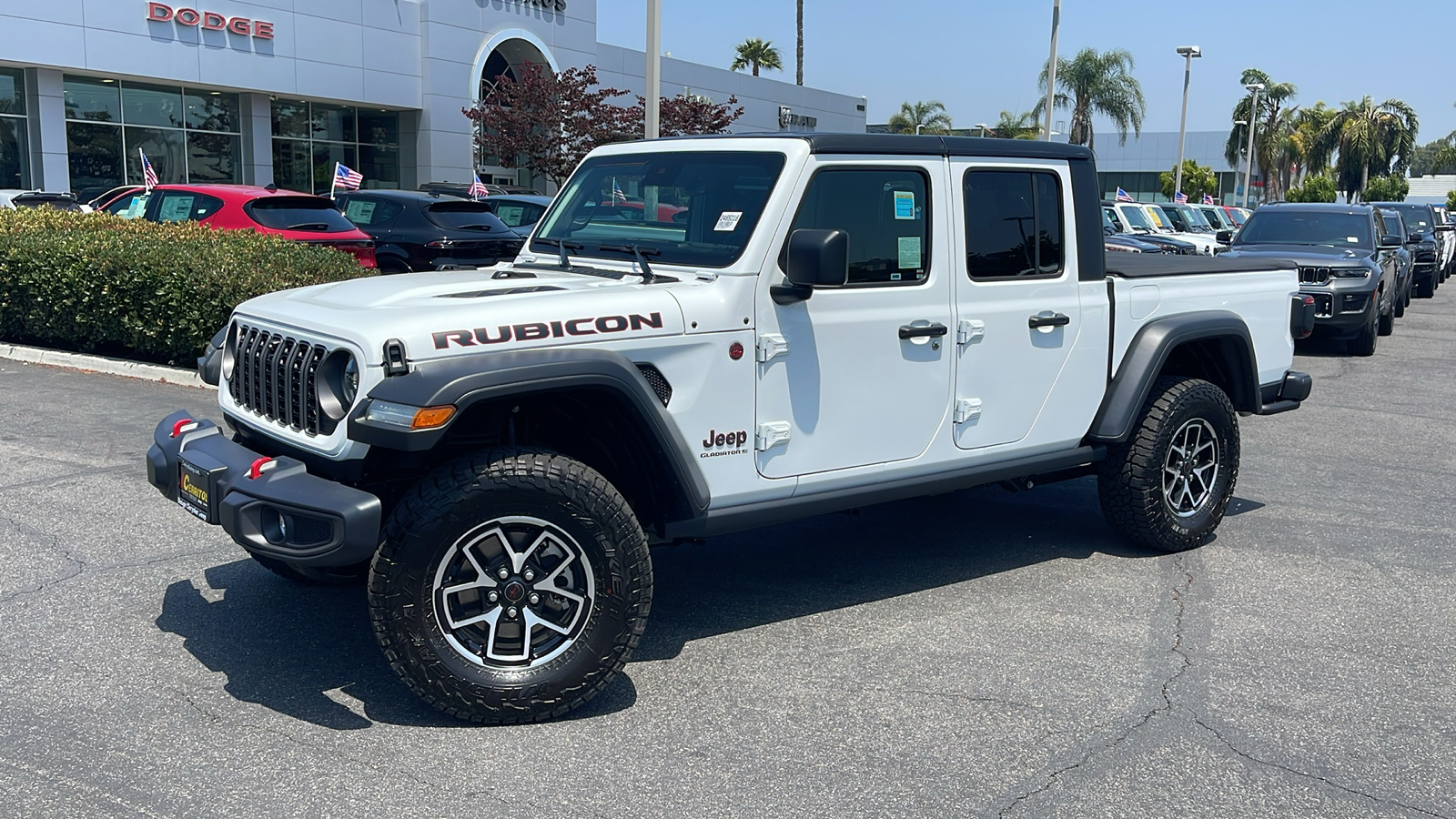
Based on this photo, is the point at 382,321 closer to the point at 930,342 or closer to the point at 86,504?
the point at 930,342

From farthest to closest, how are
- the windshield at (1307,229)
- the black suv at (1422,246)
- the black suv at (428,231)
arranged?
the black suv at (1422,246) → the windshield at (1307,229) → the black suv at (428,231)

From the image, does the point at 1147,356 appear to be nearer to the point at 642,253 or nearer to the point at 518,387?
the point at 642,253

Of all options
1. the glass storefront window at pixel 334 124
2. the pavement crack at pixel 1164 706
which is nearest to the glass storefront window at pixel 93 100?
the glass storefront window at pixel 334 124

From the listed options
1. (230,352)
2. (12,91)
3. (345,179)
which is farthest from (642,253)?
(12,91)

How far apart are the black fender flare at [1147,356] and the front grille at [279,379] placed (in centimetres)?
345

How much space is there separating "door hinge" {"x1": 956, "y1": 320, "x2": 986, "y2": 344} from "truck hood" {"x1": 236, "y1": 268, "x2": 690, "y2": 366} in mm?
1201

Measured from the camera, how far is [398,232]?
16.1 m

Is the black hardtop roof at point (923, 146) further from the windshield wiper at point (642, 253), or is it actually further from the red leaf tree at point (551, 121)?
the red leaf tree at point (551, 121)

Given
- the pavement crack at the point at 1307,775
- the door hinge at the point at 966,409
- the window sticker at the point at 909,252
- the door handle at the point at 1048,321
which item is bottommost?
the pavement crack at the point at 1307,775

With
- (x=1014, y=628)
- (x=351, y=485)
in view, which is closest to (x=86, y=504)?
(x=351, y=485)

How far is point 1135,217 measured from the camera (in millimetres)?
26578

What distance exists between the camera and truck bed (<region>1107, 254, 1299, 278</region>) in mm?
6059

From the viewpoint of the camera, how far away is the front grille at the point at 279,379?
13.5ft

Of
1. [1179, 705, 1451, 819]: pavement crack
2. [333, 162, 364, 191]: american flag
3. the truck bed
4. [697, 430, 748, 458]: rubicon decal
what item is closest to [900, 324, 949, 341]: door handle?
[697, 430, 748, 458]: rubicon decal
